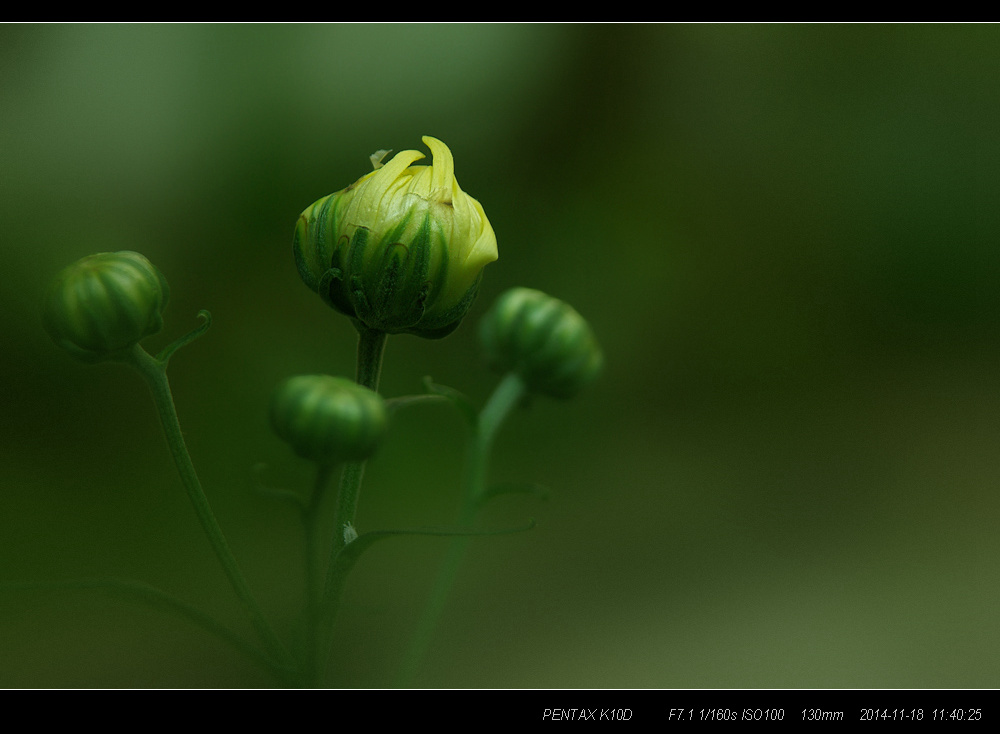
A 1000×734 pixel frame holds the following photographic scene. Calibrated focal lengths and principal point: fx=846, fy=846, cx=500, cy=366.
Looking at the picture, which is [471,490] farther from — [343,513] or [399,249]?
[399,249]

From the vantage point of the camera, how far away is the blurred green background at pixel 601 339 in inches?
51.9

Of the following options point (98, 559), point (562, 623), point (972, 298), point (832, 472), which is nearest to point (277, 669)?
point (98, 559)

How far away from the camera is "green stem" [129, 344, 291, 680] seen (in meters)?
0.64

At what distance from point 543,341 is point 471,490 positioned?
0.17 m

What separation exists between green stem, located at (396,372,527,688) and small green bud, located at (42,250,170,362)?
0.30 m

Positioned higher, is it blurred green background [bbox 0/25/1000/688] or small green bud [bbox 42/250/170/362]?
small green bud [bbox 42/250/170/362]

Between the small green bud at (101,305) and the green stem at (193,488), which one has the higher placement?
the small green bud at (101,305)

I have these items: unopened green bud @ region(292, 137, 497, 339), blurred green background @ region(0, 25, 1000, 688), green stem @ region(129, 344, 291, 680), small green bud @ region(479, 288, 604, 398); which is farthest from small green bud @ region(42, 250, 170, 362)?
blurred green background @ region(0, 25, 1000, 688)

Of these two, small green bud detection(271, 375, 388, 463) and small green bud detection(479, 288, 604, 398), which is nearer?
small green bud detection(271, 375, 388, 463)

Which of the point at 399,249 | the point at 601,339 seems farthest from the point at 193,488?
the point at 601,339

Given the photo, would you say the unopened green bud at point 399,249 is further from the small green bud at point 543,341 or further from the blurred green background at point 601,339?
the blurred green background at point 601,339

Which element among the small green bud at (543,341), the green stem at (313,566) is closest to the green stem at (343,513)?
the green stem at (313,566)

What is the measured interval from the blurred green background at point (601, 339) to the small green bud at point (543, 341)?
1.88 ft

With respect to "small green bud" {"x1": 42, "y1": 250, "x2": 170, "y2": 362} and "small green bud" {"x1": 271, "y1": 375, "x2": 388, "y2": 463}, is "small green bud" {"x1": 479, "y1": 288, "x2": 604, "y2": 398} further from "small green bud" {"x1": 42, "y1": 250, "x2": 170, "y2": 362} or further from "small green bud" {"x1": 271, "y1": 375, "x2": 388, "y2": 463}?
"small green bud" {"x1": 42, "y1": 250, "x2": 170, "y2": 362}
